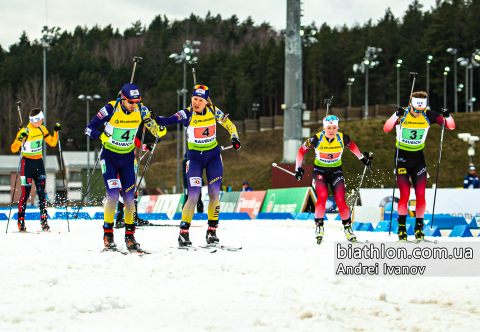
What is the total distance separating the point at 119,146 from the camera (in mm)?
7277

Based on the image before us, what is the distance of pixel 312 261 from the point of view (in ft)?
19.8

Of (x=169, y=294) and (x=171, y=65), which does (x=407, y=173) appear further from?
(x=171, y=65)

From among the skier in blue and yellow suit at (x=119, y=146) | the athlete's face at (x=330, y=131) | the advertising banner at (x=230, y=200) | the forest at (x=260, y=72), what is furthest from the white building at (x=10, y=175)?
the skier in blue and yellow suit at (x=119, y=146)

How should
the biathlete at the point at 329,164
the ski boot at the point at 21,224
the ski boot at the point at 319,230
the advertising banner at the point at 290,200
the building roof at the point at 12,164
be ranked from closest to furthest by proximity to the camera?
1. the ski boot at the point at 319,230
2. the biathlete at the point at 329,164
3. the ski boot at the point at 21,224
4. the advertising banner at the point at 290,200
5. the building roof at the point at 12,164

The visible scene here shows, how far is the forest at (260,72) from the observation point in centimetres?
8119

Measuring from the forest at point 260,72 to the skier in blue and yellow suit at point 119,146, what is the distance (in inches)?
2953

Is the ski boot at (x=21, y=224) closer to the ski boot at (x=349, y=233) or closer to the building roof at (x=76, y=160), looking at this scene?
the ski boot at (x=349, y=233)

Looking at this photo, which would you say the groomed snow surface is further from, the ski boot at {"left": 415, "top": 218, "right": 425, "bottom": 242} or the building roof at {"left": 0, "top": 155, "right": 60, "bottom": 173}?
the building roof at {"left": 0, "top": 155, "right": 60, "bottom": 173}

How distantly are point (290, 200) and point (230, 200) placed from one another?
458 cm

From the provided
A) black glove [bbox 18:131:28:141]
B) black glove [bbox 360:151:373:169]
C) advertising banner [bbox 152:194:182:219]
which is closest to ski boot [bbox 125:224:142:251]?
black glove [bbox 360:151:373:169]

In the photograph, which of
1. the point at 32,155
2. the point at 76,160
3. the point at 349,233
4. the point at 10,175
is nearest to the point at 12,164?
the point at 10,175

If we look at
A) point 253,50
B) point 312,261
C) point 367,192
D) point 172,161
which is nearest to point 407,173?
point 312,261

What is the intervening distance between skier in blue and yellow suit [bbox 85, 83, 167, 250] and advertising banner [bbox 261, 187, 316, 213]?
1055cm

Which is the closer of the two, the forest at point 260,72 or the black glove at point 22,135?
the black glove at point 22,135
